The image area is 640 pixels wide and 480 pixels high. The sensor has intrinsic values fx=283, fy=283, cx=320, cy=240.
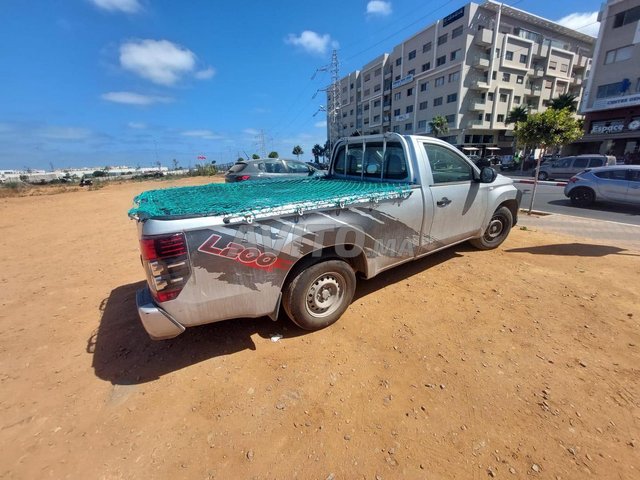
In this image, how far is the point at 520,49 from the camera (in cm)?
4116

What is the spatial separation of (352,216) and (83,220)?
430 inches

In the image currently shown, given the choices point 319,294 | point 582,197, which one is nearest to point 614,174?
point 582,197

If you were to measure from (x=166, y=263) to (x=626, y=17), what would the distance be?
42.7 meters

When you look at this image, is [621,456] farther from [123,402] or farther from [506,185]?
[506,185]

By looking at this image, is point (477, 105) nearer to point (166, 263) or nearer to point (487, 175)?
point (487, 175)

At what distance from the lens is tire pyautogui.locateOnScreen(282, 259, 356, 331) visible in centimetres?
278

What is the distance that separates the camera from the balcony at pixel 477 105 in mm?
40438

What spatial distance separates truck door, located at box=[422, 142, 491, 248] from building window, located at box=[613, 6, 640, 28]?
38.0 metres

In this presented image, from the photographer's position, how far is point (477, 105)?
1591 inches

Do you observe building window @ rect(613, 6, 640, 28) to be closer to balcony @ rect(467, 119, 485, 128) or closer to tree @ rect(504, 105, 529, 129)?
tree @ rect(504, 105, 529, 129)

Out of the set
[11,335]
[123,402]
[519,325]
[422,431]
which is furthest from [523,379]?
[11,335]

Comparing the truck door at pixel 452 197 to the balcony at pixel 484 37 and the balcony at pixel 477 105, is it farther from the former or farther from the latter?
the balcony at pixel 484 37

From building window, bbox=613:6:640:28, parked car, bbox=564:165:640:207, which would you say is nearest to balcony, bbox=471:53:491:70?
building window, bbox=613:6:640:28

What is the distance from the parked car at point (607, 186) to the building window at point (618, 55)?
27.4 m
